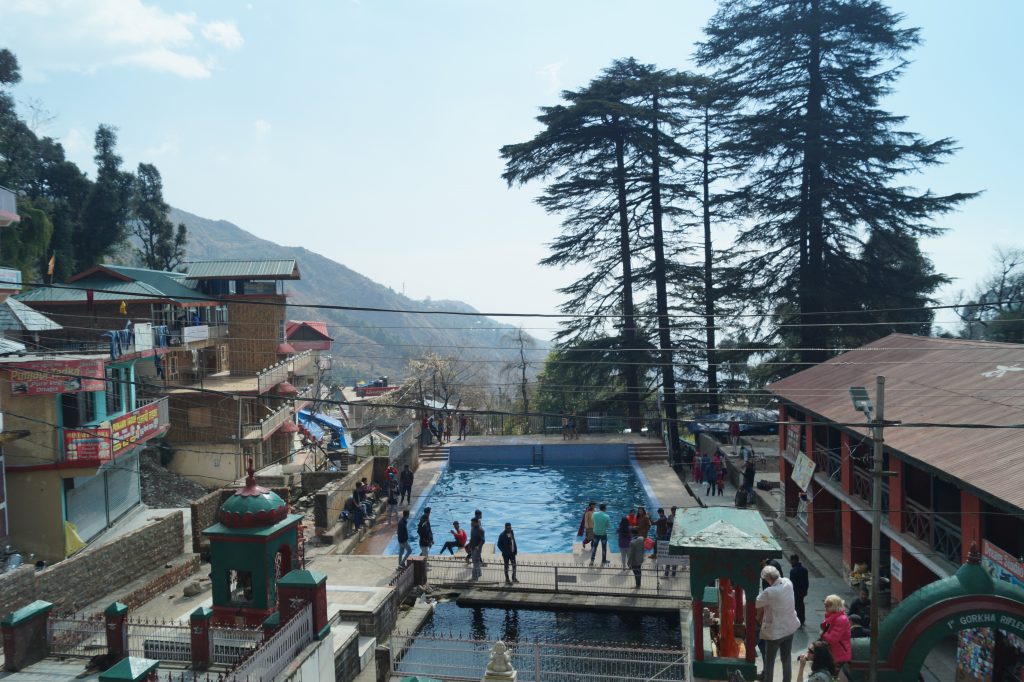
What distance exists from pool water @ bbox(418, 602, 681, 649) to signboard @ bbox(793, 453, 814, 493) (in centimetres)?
598

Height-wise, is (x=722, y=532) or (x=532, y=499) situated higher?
(x=722, y=532)

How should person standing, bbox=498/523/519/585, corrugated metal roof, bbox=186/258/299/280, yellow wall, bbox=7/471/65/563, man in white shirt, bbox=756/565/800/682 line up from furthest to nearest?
1. corrugated metal roof, bbox=186/258/299/280
2. yellow wall, bbox=7/471/65/563
3. person standing, bbox=498/523/519/585
4. man in white shirt, bbox=756/565/800/682

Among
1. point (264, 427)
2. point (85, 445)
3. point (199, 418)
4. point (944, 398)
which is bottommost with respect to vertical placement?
point (264, 427)

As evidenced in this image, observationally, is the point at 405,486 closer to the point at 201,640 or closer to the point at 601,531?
the point at 601,531

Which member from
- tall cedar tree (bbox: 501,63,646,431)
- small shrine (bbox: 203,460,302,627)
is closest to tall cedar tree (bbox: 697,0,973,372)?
tall cedar tree (bbox: 501,63,646,431)

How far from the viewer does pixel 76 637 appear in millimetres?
13109

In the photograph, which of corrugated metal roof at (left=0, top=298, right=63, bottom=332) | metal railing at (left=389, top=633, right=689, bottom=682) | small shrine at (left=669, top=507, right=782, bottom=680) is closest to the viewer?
small shrine at (left=669, top=507, right=782, bottom=680)

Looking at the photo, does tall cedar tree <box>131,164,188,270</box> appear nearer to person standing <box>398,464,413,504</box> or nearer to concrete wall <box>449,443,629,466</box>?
concrete wall <box>449,443,629,466</box>

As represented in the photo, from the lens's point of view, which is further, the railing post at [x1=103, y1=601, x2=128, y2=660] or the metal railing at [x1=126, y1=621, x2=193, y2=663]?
the metal railing at [x1=126, y1=621, x2=193, y2=663]

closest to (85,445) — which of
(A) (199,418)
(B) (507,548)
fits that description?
(B) (507,548)

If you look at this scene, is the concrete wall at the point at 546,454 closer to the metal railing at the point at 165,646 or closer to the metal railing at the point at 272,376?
the metal railing at the point at 272,376

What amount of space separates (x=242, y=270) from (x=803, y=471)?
28152mm

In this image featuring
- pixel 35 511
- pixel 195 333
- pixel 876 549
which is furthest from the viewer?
pixel 195 333

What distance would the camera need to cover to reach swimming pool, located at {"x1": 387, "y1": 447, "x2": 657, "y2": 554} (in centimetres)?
2411
